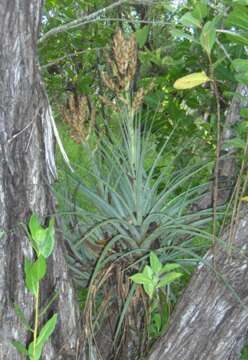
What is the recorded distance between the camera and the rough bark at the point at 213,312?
1.43 meters

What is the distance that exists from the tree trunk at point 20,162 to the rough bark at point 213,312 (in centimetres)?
31

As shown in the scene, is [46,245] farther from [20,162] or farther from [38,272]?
[20,162]

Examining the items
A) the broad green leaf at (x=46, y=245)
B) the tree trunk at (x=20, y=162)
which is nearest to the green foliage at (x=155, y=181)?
the tree trunk at (x=20, y=162)

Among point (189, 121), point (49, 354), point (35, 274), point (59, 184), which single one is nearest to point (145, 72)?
point (189, 121)

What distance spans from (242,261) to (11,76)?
2.33 ft

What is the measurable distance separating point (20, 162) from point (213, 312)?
597mm

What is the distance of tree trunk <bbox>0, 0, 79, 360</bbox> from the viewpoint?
142 cm

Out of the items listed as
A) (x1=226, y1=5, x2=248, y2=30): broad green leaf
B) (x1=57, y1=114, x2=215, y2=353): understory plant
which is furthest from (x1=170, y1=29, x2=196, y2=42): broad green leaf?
(x1=57, y1=114, x2=215, y2=353): understory plant

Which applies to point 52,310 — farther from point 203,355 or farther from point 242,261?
point 242,261

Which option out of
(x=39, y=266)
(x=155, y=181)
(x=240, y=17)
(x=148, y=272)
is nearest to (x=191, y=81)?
(x=240, y=17)

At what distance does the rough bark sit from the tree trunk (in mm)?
310

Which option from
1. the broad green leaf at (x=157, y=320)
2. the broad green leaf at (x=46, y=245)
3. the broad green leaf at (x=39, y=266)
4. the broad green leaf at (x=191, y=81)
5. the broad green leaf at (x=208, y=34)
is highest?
the broad green leaf at (x=208, y=34)

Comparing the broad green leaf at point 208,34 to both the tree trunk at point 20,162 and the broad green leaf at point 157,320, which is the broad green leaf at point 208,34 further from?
the broad green leaf at point 157,320

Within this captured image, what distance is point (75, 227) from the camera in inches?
67.5
